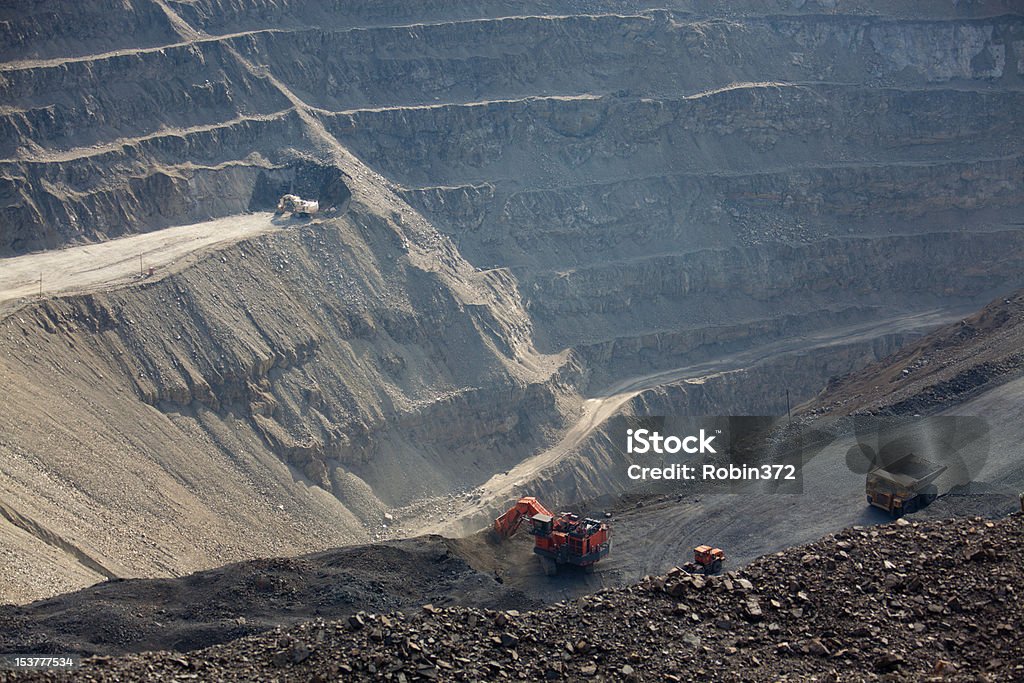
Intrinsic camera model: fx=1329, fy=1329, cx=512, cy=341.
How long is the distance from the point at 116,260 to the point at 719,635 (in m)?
34.8

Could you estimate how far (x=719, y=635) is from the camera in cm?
2459

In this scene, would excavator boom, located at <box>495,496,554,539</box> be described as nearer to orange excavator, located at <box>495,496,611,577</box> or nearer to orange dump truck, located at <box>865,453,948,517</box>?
orange excavator, located at <box>495,496,611,577</box>

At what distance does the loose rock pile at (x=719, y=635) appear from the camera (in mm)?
Answer: 22891

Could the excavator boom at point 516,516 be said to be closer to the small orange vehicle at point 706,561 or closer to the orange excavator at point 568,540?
the orange excavator at point 568,540

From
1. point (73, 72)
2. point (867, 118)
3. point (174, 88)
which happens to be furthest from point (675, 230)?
point (73, 72)

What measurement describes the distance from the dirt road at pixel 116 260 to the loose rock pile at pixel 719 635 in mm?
25820

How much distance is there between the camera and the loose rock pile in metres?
22.9

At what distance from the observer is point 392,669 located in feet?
74.4

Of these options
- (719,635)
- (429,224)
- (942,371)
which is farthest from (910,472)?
(429,224)

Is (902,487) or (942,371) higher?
(942,371)

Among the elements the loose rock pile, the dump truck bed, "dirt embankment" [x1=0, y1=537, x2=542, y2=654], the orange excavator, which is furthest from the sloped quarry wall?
the dump truck bed

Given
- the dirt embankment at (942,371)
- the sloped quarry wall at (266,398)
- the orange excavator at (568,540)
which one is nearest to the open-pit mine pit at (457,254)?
the sloped quarry wall at (266,398)

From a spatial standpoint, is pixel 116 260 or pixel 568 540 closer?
pixel 568 540

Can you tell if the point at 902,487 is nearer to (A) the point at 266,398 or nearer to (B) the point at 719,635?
(B) the point at 719,635
